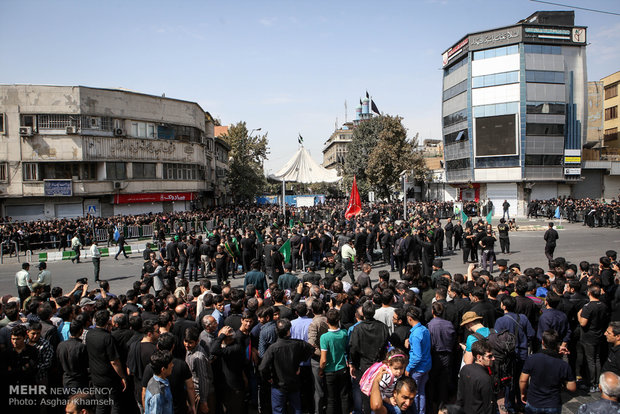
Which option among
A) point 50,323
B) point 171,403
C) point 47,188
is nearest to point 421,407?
point 171,403

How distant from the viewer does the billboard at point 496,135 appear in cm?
4091

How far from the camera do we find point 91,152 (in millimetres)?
33188

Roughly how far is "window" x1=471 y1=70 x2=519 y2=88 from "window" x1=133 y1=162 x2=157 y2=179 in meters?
34.5

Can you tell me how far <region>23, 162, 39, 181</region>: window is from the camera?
31594 millimetres

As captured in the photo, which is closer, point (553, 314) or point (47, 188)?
point (553, 314)

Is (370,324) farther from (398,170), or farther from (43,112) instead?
(398,170)

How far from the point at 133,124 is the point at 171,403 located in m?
35.9

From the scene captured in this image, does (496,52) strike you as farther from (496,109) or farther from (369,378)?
(369,378)

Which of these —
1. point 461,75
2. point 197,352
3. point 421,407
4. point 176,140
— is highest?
point 461,75

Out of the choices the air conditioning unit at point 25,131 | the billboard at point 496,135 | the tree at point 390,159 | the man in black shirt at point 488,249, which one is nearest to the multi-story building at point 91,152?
the air conditioning unit at point 25,131

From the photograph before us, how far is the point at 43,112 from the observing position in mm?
31531

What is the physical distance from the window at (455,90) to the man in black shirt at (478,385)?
45051mm

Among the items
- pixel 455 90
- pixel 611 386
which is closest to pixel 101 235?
pixel 611 386

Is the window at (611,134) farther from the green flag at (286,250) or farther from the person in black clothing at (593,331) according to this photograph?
the person in black clothing at (593,331)
